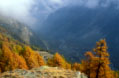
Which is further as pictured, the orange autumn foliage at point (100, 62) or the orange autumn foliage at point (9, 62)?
the orange autumn foliage at point (9, 62)

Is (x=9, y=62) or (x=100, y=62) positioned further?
(x=9, y=62)

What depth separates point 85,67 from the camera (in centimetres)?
4400

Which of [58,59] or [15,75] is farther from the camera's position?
[58,59]

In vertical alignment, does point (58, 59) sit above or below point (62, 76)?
above

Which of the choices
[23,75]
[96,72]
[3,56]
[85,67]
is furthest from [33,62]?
[23,75]

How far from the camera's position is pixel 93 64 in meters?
37.8

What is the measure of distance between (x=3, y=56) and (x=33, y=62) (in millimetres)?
14097

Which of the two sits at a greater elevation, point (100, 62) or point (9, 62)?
point (9, 62)

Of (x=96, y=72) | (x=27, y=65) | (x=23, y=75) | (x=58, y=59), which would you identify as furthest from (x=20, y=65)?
(x=23, y=75)

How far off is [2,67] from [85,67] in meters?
46.7

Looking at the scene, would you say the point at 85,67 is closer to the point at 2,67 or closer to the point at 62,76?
the point at 62,76

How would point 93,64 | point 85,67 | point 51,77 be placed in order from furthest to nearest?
point 85,67, point 93,64, point 51,77

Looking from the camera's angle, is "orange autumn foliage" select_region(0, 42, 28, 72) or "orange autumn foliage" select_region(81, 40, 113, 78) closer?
"orange autumn foliage" select_region(81, 40, 113, 78)

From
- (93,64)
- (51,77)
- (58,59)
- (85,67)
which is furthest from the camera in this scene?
(58,59)
